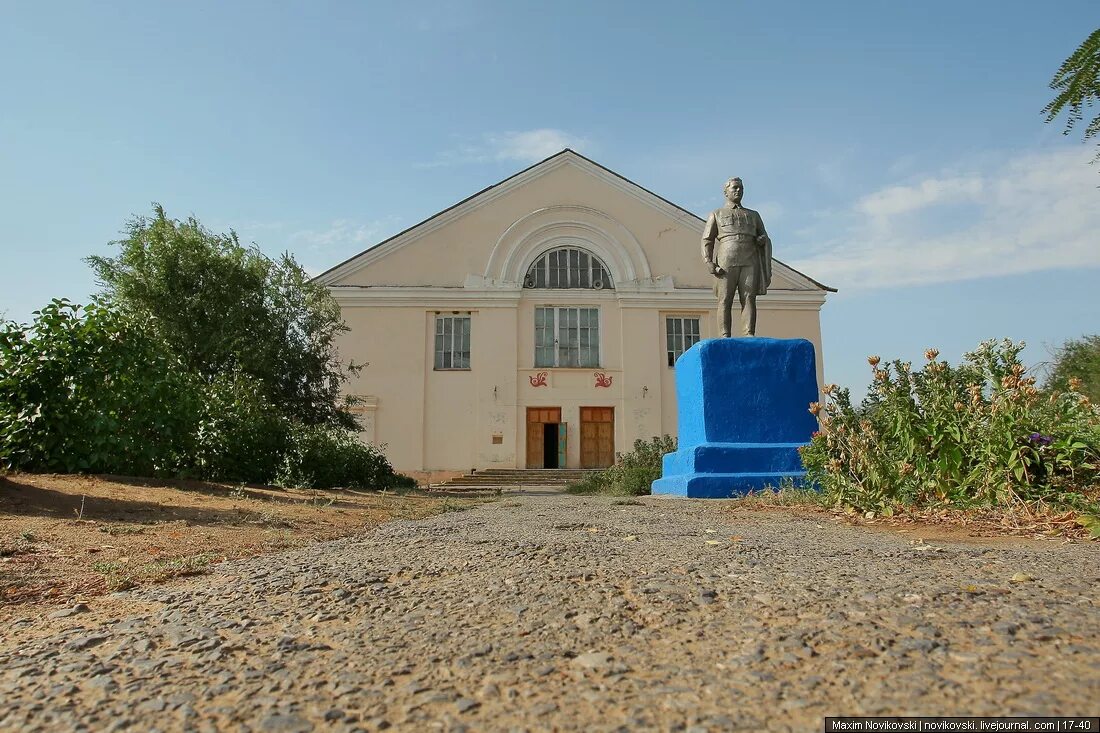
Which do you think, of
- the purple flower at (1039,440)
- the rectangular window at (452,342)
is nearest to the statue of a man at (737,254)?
the purple flower at (1039,440)

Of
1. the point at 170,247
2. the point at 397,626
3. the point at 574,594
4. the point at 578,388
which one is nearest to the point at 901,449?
the point at 574,594

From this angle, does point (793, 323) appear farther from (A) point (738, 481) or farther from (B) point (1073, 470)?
(B) point (1073, 470)

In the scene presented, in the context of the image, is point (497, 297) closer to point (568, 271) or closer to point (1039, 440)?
point (568, 271)

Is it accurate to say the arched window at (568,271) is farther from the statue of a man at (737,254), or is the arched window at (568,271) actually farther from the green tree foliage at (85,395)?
the green tree foliage at (85,395)

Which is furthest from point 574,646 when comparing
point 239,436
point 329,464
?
point 329,464

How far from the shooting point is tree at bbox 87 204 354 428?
14000 millimetres

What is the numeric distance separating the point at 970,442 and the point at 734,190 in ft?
19.6

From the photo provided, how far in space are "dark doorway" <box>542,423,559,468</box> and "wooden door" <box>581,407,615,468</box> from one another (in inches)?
33.3

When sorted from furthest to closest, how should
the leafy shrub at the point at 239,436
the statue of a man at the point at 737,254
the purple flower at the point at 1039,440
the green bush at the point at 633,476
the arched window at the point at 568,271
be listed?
the arched window at the point at 568,271
the green bush at the point at 633,476
the leafy shrub at the point at 239,436
the statue of a man at the point at 737,254
the purple flower at the point at 1039,440

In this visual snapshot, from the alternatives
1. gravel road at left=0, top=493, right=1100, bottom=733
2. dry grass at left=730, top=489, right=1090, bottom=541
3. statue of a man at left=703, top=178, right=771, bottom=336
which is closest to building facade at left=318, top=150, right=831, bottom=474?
statue of a man at left=703, top=178, right=771, bottom=336

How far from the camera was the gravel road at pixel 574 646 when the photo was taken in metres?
1.39

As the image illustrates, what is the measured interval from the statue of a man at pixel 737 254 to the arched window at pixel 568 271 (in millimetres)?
13542

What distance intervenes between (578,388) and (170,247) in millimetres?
12453

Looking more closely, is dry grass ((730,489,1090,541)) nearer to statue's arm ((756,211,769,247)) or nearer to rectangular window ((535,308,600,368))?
statue's arm ((756,211,769,247))
